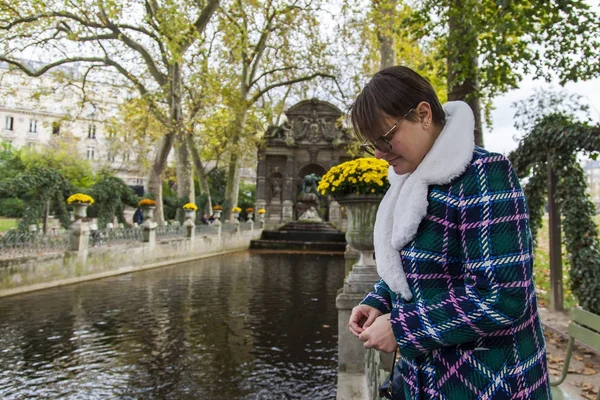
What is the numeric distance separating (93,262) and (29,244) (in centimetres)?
198

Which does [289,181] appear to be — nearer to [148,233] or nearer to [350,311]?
[148,233]

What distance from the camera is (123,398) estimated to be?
4188mm

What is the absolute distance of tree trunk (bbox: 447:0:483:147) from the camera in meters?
7.41

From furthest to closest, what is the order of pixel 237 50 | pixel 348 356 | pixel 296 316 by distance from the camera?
pixel 237 50, pixel 296 316, pixel 348 356

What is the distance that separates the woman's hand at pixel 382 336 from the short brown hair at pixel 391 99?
55 centimetres

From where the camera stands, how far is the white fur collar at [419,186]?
1.18m

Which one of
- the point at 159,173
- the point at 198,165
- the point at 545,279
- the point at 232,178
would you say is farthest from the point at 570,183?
the point at 232,178

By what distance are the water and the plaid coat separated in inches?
139

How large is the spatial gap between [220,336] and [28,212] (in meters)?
6.69

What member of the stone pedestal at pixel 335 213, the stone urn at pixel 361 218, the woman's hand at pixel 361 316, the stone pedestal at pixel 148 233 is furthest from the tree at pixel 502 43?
the stone pedestal at pixel 335 213

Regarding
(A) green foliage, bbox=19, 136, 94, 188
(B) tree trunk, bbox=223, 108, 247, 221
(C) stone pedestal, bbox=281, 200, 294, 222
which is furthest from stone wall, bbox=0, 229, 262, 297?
(A) green foliage, bbox=19, 136, 94, 188

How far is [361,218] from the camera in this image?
495 cm

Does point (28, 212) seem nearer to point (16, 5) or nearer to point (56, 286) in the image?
point (56, 286)

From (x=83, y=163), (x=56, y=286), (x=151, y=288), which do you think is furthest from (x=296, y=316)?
(x=83, y=163)
